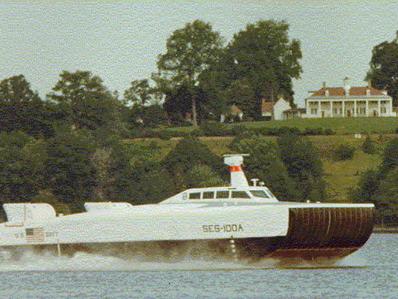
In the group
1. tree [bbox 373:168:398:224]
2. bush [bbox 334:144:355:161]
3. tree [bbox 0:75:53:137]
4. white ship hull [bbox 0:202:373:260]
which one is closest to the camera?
white ship hull [bbox 0:202:373:260]

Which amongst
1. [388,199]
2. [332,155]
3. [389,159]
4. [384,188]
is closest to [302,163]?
[332,155]

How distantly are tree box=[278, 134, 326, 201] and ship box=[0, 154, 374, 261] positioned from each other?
→ 75150 millimetres

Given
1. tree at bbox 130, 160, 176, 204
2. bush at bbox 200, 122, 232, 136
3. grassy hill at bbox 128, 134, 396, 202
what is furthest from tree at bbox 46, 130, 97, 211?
bush at bbox 200, 122, 232, 136

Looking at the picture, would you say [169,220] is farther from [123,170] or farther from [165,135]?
[165,135]

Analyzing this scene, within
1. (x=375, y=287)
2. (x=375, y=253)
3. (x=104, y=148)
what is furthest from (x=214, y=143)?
(x=375, y=287)

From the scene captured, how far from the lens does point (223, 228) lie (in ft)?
241

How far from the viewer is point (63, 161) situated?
15150cm

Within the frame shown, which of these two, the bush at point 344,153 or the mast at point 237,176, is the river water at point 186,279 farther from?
the bush at point 344,153

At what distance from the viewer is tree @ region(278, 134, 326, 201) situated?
153m

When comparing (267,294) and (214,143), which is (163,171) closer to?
(214,143)

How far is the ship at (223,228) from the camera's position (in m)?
73.1

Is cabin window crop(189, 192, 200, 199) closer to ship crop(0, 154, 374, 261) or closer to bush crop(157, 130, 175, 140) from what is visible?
ship crop(0, 154, 374, 261)

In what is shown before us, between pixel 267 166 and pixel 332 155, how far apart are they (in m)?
17.7

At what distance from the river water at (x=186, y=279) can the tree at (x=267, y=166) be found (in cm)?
6083
